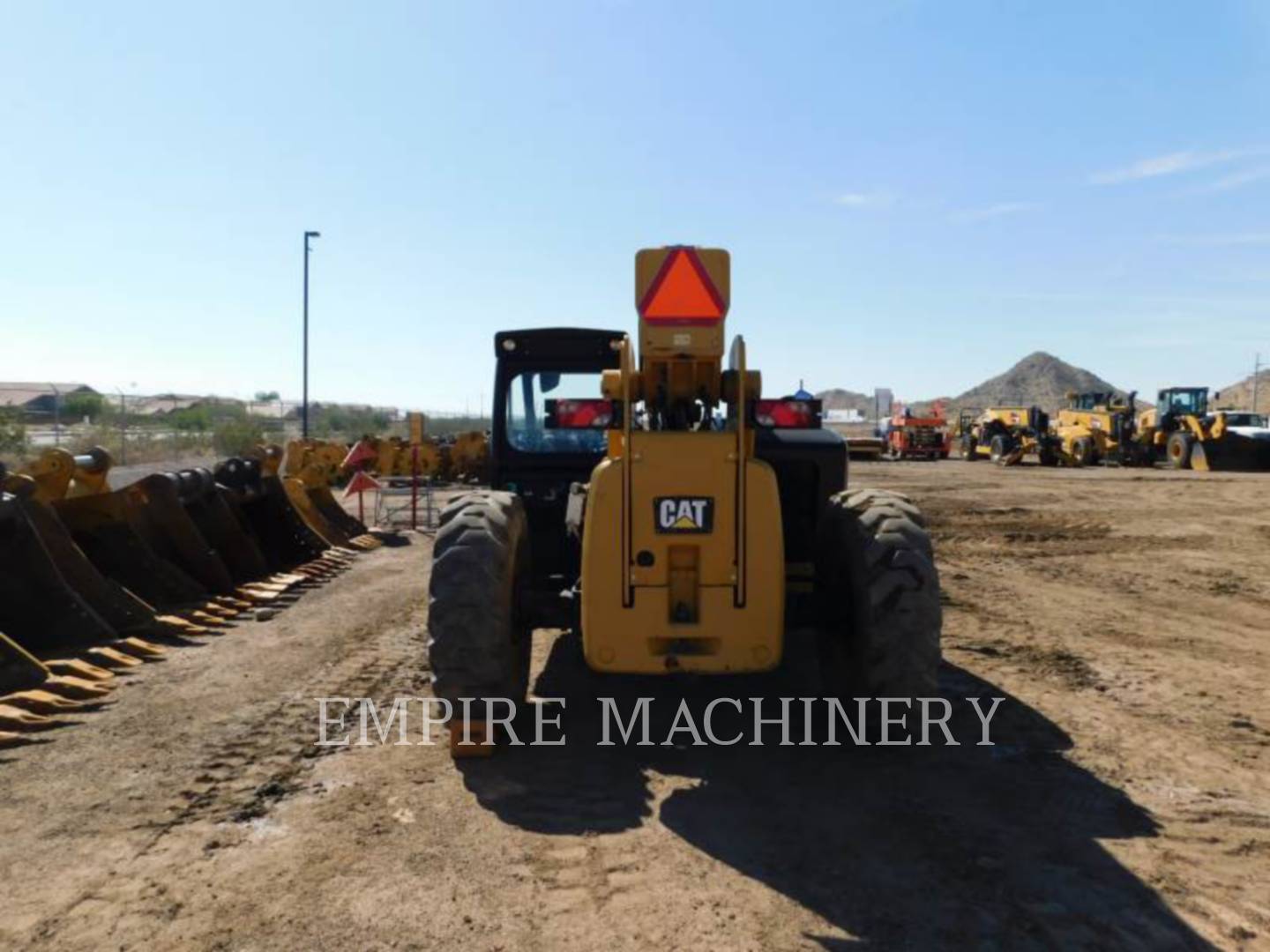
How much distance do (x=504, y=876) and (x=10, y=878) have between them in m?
1.83

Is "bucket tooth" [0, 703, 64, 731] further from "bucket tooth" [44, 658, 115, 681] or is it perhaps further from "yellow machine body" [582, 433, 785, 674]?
"yellow machine body" [582, 433, 785, 674]

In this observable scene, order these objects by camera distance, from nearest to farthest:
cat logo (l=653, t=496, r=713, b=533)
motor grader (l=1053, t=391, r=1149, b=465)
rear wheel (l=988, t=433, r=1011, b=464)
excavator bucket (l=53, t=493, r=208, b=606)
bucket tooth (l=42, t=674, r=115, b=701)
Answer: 1. cat logo (l=653, t=496, r=713, b=533)
2. bucket tooth (l=42, t=674, r=115, b=701)
3. excavator bucket (l=53, t=493, r=208, b=606)
4. motor grader (l=1053, t=391, r=1149, b=465)
5. rear wheel (l=988, t=433, r=1011, b=464)

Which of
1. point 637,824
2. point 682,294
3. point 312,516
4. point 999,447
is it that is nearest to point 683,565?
point 637,824

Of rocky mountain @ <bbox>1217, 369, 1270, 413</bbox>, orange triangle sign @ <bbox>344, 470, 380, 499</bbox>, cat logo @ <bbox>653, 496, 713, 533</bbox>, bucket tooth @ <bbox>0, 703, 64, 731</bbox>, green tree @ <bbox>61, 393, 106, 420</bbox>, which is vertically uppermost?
rocky mountain @ <bbox>1217, 369, 1270, 413</bbox>

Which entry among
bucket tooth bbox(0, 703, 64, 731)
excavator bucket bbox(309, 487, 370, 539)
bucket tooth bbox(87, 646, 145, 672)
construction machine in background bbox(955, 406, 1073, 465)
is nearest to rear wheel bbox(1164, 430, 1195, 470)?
construction machine in background bbox(955, 406, 1073, 465)

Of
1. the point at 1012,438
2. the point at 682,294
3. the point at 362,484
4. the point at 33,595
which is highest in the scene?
the point at 682,294

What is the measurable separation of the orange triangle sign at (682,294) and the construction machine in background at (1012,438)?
32.1m

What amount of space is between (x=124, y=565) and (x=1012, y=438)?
33525 millimetres

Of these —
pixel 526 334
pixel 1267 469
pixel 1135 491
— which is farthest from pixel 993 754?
pixel 1267 469

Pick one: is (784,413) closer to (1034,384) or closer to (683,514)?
(683,514)

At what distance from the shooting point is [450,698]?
4.80 m

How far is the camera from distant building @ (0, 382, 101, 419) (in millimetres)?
26500

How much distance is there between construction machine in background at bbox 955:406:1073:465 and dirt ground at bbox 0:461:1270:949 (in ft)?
93.6

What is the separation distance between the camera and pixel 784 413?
5.46m
